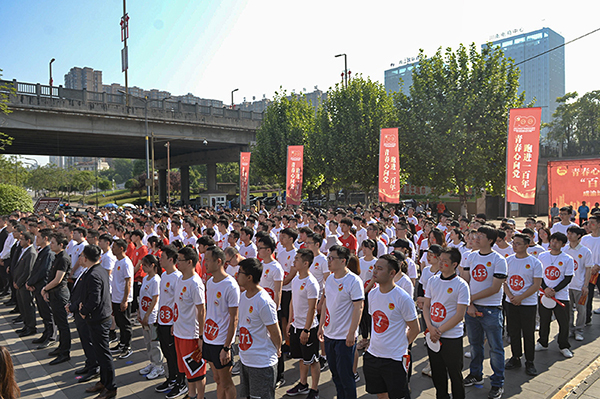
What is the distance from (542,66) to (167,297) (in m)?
173

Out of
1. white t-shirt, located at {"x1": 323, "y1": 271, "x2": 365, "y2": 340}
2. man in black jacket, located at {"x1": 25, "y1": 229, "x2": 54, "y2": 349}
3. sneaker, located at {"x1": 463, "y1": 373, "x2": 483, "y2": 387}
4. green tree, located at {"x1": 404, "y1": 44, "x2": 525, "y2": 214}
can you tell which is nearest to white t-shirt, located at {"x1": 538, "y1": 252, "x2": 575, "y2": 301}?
sneaker, located at {"x1": 463, "y1": 373, "x2": 483, "y2": 387}

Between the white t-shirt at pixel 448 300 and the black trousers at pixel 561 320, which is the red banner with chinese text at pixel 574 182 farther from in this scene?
A: the white t-shirt at pixel 448 300

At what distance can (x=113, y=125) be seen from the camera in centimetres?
3234

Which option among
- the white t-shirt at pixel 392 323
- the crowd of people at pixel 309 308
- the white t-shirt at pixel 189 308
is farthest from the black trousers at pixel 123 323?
the white t-shirt at pixel 392 323

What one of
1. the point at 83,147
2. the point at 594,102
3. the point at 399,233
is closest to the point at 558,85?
the point at 594,102

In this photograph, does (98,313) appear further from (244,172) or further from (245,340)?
(244,172)

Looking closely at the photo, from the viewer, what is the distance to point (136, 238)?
27.2 ft

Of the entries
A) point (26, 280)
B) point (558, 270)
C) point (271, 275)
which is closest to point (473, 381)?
point (558, 270)

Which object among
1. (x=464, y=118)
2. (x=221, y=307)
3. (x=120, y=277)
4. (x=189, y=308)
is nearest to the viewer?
(x=221, y=307)

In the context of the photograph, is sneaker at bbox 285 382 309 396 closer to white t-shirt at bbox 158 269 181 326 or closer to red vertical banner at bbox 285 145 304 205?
white t-shirt at bbox 158 269 181 326

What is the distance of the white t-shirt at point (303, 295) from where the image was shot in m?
4.95

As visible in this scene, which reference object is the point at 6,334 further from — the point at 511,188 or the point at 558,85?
the point at 558,85

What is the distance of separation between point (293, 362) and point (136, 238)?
426 centimetres

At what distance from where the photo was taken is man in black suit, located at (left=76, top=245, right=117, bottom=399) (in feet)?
17.5
